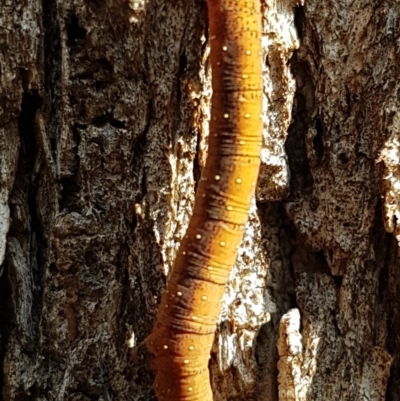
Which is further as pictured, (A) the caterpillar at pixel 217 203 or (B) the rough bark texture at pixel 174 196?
(B) the rough bark texture at pixel 174 196

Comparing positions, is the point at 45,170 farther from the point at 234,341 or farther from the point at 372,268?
the point at 372,268

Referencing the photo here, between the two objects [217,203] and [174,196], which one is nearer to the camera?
[217,203]

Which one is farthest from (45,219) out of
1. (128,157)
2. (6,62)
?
(6,62)

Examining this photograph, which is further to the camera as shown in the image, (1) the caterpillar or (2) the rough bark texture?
(2) the rough bark texture
